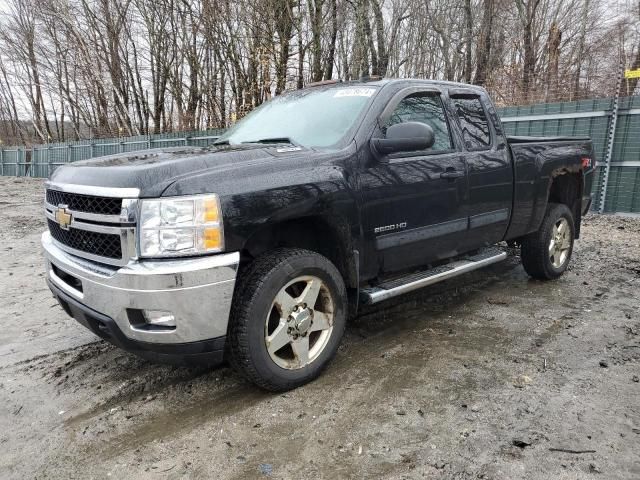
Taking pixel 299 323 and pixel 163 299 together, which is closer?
pixel 163 299

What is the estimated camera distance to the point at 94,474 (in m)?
2.26

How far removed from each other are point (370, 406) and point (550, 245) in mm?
3380

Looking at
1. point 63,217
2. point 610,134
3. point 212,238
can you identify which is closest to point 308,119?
point 212,238

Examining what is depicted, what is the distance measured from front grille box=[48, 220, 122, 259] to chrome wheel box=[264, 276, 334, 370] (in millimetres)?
910

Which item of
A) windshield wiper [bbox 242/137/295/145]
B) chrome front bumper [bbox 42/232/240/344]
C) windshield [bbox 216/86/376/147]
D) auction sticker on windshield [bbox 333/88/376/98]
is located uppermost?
auction sticker on windshield [bbox 333/88/376/98]

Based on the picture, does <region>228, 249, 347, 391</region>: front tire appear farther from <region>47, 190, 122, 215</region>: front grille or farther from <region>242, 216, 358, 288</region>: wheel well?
<region>47, 190, 122, 215</region>: front grille

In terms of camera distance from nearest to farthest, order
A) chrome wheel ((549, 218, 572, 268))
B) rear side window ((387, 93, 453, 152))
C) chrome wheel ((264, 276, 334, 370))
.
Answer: chrome wheel ((264, 276, 334, 370)), rear side window ((387, 93, 453, 152)), chrome wheel ((549, 218, 572, 268))

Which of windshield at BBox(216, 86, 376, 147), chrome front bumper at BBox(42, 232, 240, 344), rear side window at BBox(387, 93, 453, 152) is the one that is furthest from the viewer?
rear side window at BBox(387, 93, 453, 152)

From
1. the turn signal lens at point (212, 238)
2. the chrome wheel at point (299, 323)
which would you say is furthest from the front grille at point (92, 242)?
the chrome wheel at point (299, 323)

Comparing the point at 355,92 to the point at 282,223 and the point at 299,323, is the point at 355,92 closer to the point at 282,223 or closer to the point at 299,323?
the point at 282,223

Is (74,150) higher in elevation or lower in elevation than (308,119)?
lower

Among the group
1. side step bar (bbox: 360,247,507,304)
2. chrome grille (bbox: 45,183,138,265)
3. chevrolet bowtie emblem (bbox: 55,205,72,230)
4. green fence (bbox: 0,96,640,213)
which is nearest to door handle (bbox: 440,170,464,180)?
side step bar (bbox: 360,247,507,304)

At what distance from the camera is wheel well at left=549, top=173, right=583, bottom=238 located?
5.43 meters

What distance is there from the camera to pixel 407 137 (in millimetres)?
3195
